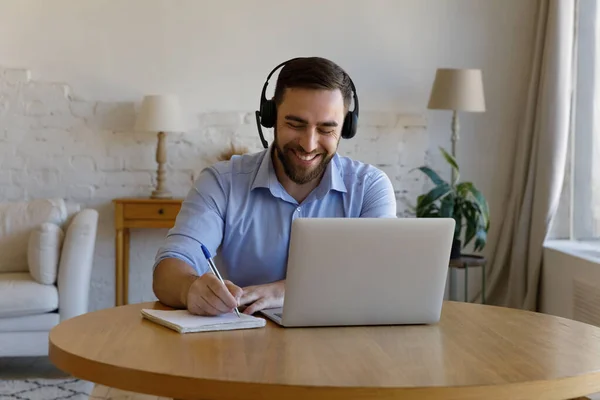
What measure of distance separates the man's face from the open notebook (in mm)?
568

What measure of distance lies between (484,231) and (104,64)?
215 centimetres

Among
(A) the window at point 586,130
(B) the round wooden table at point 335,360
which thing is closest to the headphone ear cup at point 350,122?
(B) the round wooden table at point 335,360

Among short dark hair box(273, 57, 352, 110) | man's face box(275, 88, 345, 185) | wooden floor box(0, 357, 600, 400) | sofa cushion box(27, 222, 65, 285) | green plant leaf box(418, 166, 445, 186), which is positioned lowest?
wooden floor box(0, 357, 600, 400)

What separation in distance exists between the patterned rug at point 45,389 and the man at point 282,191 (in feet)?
4.96

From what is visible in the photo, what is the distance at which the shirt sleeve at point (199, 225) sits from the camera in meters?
2.11

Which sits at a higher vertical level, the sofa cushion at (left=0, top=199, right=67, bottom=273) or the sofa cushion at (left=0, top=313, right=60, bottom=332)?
the sofa cushion at (left=0, top=199, right=67, bottom=273)

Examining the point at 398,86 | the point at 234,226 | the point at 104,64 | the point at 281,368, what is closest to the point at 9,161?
the point at 104,64

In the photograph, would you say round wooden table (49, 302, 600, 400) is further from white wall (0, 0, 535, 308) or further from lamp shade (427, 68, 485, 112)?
white wall (0, 0, 535, 308)

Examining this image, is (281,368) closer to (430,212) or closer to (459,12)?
(430,212)

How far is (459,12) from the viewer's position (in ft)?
15.7

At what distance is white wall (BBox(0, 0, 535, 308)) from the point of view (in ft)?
15.3

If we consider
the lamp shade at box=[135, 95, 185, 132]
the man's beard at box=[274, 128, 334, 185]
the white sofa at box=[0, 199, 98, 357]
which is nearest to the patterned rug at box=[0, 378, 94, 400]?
the white sofa at box=[0, 199, 98, 357]

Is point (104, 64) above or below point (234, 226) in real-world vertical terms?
above

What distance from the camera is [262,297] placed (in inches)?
75.2
